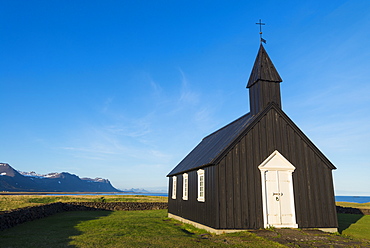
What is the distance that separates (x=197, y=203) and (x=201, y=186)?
1093 mm

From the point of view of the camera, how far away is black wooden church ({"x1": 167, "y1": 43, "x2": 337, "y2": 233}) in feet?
43.6

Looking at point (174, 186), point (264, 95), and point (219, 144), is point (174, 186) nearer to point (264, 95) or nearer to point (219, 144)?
point (219, 144)

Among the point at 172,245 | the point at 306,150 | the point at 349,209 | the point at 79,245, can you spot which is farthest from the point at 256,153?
the point at 349,209

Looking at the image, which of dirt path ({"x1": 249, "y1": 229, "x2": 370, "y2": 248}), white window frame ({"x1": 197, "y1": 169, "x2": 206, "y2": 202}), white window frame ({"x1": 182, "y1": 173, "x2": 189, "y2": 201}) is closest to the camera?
dirt path ({"x1": 249, "y1": 229, "x2": 370, "y2": 248})

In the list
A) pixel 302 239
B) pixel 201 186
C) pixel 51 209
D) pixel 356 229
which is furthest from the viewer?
pixel 51 209

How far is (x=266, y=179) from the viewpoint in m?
14.1

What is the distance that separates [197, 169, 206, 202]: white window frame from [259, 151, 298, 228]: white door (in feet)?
10.7

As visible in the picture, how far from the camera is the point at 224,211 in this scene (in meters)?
13.0

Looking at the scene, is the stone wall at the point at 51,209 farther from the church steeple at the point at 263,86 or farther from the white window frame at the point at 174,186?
the church steeple at the point at 263,86

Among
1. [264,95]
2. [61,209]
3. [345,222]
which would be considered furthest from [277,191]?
[61,209]

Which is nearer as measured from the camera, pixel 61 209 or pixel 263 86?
pixel 263 86

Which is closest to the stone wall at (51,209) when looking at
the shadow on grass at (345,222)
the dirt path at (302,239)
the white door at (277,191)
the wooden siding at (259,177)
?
the wooden siding at (259,177)

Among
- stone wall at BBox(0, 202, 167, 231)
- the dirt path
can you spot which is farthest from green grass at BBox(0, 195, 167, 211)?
the dirt path

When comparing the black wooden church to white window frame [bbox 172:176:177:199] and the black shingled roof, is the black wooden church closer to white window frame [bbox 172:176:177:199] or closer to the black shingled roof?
the black shingled roof
